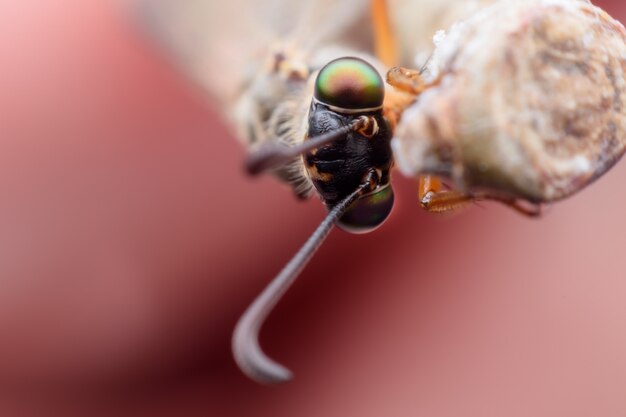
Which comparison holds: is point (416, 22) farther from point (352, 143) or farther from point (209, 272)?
point (209, 272)

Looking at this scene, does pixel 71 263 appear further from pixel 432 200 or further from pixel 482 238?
pixel 432 200

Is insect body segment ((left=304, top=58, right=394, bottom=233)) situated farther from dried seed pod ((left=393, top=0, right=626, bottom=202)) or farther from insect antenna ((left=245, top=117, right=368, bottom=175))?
dried seed pod ((left=393, top=0, right=626, bottom=202))

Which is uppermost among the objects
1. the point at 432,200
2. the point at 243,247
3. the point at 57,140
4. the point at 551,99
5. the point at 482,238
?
the point at 551,99

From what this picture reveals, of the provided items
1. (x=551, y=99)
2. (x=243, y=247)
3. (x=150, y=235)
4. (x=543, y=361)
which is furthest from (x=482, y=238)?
(x=551, y=99)

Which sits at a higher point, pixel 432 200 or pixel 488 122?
pixel 488 122

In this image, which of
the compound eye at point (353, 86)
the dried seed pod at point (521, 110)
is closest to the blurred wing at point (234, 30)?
the compound eye at point (353, 86)

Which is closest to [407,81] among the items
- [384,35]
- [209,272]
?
[384,35]

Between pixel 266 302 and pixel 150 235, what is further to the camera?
pixel 150 235
